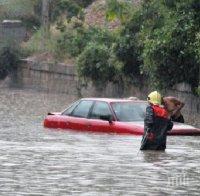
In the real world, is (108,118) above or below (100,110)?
below

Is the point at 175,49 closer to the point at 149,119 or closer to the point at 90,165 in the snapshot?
the point at 149,119

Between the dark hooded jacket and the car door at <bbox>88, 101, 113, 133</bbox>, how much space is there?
4.15 meters

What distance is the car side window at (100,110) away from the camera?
24.5m

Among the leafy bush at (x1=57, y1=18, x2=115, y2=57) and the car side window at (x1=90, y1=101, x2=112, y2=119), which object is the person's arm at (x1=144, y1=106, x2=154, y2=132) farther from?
the leafy bush at (x1=57, y1=18, x2=115, y2=57)

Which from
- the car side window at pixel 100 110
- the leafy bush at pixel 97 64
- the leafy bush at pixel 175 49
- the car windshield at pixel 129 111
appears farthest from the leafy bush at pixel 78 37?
the car windshield at pixel 129 111

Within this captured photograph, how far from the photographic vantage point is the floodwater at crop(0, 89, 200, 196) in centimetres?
1362

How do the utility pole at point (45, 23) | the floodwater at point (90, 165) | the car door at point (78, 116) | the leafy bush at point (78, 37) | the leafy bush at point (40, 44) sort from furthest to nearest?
the utility pole at point (45, 23), the leafy bush at point (40, 44), the leafy bush at point (78, 37), the car door at point (78, 116), the floodwater at point (90, 165)

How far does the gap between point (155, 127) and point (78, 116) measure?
19.6 ft

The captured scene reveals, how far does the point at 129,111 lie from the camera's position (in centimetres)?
2427

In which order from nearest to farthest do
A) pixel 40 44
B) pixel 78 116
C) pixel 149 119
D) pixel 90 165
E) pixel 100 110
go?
1. pixel 90 165
2. pixel 149 119
3. pixel 100 110
4. pixel 78 116
5. pixel 40 44

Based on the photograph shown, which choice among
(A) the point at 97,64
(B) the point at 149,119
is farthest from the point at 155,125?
(A) the point at 97,64

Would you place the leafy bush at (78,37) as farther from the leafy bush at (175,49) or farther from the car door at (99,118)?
the car door at (99,118)

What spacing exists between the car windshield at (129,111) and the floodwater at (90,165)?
0.76 m

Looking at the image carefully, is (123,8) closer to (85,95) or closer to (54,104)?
(54,104)
